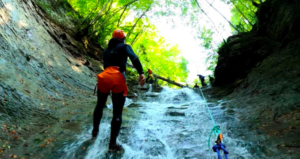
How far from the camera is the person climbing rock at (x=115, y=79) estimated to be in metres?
2.81

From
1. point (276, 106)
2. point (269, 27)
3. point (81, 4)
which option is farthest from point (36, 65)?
point (269, 27)

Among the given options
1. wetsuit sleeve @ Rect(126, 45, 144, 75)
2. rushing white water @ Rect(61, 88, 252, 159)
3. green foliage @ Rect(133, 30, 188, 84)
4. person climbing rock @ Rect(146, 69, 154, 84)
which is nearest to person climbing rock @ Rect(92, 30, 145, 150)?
wetsuit sleeve @ Rect(126, 45, 144, 75)

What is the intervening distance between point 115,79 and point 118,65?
0.90 feet

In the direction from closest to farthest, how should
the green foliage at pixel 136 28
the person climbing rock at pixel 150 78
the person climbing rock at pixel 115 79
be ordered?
the person climbing rock at pixel 115 79 < the green foliage at pixel 136 28 < the person climbing rock at pixel 150 78

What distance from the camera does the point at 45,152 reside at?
8.98ft

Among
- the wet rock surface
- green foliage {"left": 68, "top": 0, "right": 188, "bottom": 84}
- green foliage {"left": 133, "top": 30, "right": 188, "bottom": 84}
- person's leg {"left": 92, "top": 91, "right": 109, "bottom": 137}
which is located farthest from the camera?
green foliage {"left": 133, "top": 30, "right": 188, "bottom": 84}

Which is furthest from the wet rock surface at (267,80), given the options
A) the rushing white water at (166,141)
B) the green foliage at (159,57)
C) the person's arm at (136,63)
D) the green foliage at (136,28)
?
the green foliage at (159,57)

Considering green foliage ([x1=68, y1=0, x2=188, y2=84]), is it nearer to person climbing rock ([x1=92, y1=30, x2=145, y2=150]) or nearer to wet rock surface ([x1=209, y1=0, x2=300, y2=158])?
wet rock surface ([x1=209, y1=0, x2=300, y2=158])

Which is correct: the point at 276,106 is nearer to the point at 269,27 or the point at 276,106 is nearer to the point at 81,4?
the point at 269,27

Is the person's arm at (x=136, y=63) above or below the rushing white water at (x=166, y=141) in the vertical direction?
above

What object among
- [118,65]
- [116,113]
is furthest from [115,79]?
[116,113]

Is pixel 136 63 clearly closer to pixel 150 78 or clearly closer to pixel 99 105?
pixel 99 105

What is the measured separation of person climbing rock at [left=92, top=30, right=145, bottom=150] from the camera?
9.23 feet

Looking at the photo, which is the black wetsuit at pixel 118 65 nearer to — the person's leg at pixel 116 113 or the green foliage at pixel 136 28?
the person's leg at pixel 116 113
